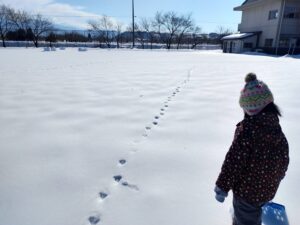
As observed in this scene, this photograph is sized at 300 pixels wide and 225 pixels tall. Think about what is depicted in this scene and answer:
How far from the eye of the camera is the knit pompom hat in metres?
1.09

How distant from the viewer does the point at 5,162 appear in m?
2.11

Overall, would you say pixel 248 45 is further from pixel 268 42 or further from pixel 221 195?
pixel 221 195

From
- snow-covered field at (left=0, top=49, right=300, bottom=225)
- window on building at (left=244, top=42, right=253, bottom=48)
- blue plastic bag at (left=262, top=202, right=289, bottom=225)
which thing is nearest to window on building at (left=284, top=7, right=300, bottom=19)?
window on building at (left=244, top=42, right=253, bottom=48)

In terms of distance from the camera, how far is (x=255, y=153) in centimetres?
110

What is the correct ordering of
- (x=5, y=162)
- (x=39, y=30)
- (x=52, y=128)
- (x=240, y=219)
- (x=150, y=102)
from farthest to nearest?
(x=39, y=30)
(x=150, y=102)
(x=52, y=128)
(x=5, y=162)
(x=240, y=219)

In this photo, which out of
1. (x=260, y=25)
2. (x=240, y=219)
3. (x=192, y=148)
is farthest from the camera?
(x=260, y=25)

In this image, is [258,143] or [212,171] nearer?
[258,143]

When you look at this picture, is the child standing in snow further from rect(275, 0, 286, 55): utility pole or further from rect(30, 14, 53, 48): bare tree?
rect(30, 14, 53, 48): bare tree

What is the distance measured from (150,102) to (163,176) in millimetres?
2147

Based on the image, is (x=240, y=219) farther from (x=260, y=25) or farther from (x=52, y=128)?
(x=260, y=25)

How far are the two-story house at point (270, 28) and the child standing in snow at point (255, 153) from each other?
22.1 m

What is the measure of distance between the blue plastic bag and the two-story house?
21880 mm

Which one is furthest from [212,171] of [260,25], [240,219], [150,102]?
[260,25]

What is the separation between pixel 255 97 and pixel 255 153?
0.27m
